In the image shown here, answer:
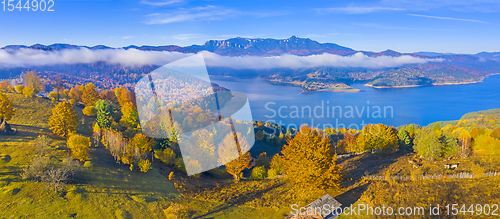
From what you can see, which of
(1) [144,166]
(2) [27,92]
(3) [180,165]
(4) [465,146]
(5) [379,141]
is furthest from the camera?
(2) [27,92]

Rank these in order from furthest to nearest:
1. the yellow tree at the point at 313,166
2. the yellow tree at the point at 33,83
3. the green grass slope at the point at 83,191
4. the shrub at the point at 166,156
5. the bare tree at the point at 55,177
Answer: the yellow tree at the point at 33,83, the shrub at the point at 166,156, the yellow tree at the point at 313,166, the bare tree at the point at 55,177, the green grass slope at the point at 83,191

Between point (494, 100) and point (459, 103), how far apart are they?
32.2m

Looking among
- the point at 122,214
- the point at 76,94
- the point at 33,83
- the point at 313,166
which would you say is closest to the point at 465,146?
the point at 313,166

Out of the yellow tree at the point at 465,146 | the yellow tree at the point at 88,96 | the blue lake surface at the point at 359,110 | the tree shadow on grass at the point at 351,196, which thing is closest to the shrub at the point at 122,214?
the tree shadow on grass at the point at 351,196

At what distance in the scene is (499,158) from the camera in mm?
24453

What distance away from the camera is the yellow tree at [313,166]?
1677cm

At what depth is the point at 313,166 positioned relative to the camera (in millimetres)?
16938

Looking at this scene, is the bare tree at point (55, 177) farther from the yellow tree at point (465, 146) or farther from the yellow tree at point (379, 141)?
the yellow tree at point (465, 146)

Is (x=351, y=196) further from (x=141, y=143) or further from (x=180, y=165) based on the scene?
(x=141, y=143)

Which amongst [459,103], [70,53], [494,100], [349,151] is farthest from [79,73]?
[494,100]

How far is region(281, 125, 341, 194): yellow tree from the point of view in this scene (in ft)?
55.0

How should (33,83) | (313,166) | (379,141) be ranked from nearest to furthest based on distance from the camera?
(313,166), (379,141), (33,83)

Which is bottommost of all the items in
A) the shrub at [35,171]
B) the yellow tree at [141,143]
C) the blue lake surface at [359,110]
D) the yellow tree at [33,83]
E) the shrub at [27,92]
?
the blue lake surface at [359,110]

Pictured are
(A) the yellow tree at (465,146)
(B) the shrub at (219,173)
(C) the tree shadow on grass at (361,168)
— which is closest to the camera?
(C) the tree shadow on grass at (361,168)
